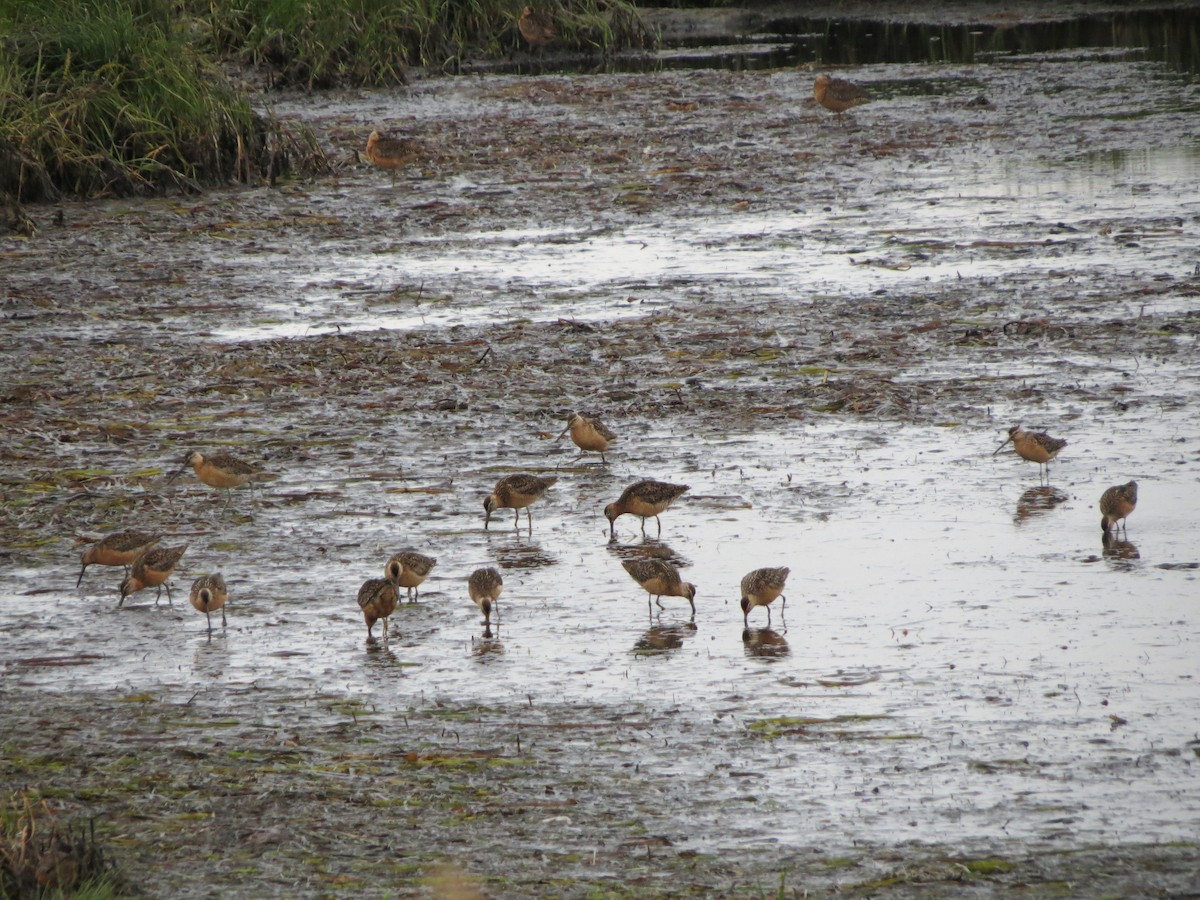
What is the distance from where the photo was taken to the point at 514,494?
875cm

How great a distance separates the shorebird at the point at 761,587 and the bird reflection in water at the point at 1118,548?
5.42 feet

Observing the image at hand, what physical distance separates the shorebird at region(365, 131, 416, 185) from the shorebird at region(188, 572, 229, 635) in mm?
12797

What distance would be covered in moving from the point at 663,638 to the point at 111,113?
1336 cm

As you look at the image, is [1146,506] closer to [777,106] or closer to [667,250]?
[667,250]

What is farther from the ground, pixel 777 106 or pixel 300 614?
pixel 777 106

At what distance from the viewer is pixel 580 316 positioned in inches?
516

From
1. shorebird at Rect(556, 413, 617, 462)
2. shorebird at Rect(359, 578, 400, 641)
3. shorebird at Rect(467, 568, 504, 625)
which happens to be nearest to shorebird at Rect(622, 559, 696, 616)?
shorebird at Rect(467, 568, 504, 625)

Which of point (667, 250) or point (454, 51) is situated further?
point (454, 51)

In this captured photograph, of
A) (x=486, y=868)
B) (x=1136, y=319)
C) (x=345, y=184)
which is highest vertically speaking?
(x=345, y=184)

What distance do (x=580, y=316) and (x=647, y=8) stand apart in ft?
93.2

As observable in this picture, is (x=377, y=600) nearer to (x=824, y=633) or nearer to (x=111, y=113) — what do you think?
(x=824, y=633)

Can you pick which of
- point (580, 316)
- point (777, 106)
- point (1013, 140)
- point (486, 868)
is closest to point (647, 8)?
point (777, 106)

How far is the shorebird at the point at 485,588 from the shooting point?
24.2ft

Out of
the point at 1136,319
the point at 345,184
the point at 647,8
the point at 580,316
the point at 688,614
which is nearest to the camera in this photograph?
the point at 688,614
